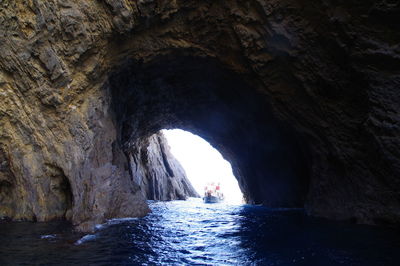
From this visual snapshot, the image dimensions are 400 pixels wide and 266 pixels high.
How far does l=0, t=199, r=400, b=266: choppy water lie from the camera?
7117mm

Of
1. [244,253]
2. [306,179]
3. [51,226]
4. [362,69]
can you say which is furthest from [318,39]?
[51,226]

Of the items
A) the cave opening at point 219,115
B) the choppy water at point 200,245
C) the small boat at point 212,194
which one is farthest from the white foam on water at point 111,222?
the small boat at point 212,194

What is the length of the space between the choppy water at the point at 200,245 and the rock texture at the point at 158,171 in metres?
19.1

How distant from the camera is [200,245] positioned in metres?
8.82

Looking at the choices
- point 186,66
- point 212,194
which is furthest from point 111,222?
point 212,194

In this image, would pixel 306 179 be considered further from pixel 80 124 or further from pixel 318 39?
pixel 80 124

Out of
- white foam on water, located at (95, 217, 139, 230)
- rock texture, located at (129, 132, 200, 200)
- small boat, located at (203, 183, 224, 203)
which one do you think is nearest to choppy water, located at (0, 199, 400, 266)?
white foam on water, located at (95, 217, 139, 230)

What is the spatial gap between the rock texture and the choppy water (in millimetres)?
19079

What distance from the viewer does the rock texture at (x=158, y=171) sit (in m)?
34.2

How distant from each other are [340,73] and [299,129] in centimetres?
375

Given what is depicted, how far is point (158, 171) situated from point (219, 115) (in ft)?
69.3

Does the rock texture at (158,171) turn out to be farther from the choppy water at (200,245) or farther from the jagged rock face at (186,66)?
the choppy water at (200,245)

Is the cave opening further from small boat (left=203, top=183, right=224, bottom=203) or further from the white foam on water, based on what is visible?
small boat (left=203, top=183, right=224, bottom=203)

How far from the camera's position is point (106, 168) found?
13.6 m
